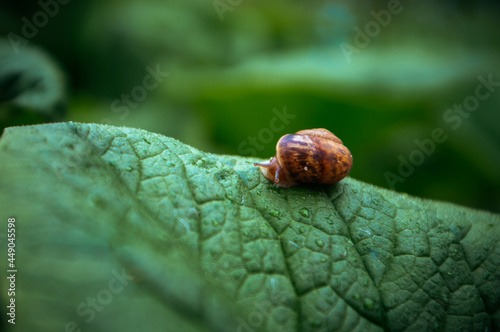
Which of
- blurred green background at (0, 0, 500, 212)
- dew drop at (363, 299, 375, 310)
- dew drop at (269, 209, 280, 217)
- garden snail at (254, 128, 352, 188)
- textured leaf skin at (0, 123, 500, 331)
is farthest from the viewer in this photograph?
blurred green background at (0, 0, 500, 212)

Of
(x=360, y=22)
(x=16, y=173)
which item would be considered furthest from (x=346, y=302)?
(x=360, y=22)

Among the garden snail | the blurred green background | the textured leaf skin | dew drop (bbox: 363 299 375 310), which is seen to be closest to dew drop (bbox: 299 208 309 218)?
the textured leaf skin

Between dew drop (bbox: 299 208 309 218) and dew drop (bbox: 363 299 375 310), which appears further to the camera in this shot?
dew drop (bbox: 299 208 309 218)

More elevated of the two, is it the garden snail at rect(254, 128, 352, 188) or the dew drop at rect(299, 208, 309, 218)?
the garden snail at rect(254, 128, 352, 188)

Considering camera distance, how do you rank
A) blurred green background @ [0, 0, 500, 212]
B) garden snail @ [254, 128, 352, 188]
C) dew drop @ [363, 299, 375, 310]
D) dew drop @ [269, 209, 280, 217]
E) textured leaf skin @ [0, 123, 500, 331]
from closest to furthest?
1. textured leaf skin @ [0, 123, 500, 331]
2. dew drop @ [363, 299, 375, 310]
3. dew drop @ [269, 209, 280, 217]
4. garden snail @ [254, 128, 352, 188]
5. blurred green background @ [0, 0, 500, 212]

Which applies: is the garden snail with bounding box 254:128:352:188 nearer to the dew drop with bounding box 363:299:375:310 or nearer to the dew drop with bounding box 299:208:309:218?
the dew drop with bounding box 299:208:309:218

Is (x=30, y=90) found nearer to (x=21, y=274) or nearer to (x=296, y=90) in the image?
(x=21, y=274)

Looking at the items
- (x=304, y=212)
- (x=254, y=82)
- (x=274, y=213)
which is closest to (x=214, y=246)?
(x=274, y=213)

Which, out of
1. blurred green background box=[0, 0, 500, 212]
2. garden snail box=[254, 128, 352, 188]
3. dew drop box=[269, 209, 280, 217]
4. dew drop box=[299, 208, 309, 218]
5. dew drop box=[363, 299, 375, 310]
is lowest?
dew drop box=[363, 299, 375, 310]
